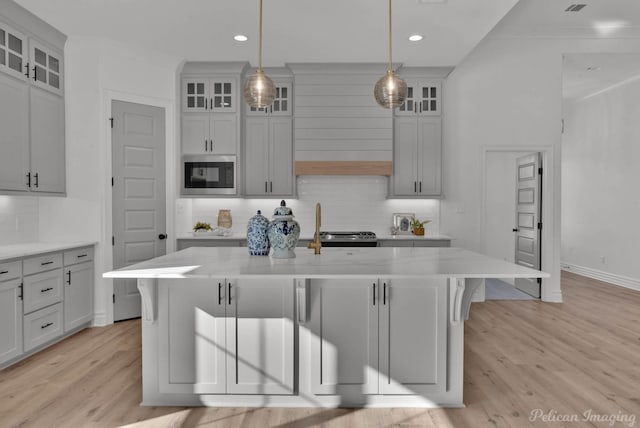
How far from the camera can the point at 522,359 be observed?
3393mm

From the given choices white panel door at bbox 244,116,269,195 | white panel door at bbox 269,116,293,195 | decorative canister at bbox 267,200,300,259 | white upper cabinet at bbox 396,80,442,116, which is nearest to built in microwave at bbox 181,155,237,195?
white panel door at bbox 244,116,269,195

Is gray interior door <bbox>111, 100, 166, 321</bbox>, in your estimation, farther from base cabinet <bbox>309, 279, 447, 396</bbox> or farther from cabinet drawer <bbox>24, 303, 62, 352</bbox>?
base cabinet <bbox>309, 279, 447, 396</bbox>

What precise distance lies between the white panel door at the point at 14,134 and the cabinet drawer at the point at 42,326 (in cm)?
113

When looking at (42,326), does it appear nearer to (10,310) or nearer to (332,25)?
(10,310)

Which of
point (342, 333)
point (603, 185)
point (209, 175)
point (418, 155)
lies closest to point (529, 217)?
point (418, 155)

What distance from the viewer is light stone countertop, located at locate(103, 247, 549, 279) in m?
2.19

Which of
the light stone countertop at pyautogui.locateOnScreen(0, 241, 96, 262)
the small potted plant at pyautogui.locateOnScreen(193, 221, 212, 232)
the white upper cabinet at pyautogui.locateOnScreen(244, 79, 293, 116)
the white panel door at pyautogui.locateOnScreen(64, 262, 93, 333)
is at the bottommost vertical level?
the white panel door at pyautogui.locateOnScreen(64, 262, 93, 333)

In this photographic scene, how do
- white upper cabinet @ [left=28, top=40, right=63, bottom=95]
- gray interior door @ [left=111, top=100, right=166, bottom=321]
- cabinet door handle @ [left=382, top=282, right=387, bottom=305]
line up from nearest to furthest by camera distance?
cabinet door handle @ [left=382, top=282, right=387, bottom=305] < white upper cabinet @ [left=28, top=40, right=63, bottom=95] < gray interior door @ [left=111, top=100, right=166, bottom=321]

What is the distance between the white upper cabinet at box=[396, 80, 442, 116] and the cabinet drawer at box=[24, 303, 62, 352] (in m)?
4.38

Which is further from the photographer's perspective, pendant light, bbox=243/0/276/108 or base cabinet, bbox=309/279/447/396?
pendant light, bbox=243/0/276/108

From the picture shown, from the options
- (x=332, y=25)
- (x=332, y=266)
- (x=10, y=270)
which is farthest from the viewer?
(x=332, y=25)

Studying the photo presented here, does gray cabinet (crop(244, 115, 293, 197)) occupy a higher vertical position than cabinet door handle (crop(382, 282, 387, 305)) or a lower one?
higher

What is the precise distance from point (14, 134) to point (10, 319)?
1618 millimetres

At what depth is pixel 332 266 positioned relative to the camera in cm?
244
